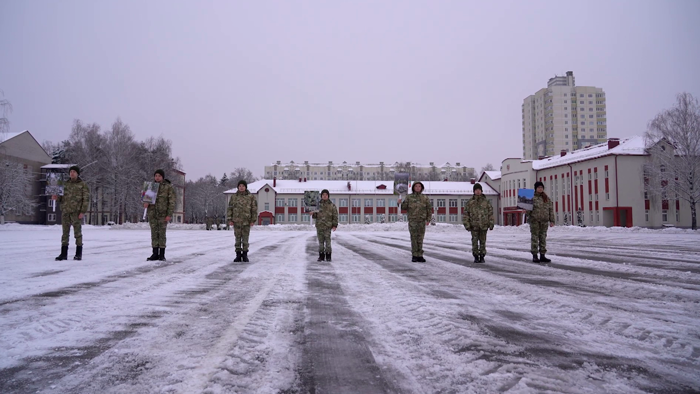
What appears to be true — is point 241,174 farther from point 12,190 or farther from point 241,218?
point 241,218

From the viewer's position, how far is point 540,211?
Result: 1020 cm

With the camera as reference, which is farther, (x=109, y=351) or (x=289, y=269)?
(x=289, y=269)

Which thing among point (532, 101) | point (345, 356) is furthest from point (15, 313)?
point (532, 101)

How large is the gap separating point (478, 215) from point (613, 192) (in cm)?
5120

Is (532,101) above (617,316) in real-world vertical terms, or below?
above

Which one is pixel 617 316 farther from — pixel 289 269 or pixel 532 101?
pixel 532 101

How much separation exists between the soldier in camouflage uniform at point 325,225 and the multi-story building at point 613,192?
49.9 meters

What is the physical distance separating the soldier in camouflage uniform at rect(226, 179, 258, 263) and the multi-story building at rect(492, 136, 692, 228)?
5186 cm

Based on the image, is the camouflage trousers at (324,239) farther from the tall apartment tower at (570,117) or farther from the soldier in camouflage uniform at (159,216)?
the tall apartment tower at (570,117)

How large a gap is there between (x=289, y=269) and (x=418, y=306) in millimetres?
4304

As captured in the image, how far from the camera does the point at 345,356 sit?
10.2 feet

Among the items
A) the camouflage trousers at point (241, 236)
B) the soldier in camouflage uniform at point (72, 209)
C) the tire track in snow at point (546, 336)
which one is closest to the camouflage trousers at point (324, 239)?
the camouflage trousers at point (241, 236)

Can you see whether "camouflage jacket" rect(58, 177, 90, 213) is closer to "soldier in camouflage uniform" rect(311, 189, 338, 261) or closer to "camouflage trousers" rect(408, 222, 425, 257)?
"soldier in camouflage uniform" rect(311, 189, 338, 261)


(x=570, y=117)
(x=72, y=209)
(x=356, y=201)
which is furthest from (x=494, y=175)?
(x=72, y=209)
